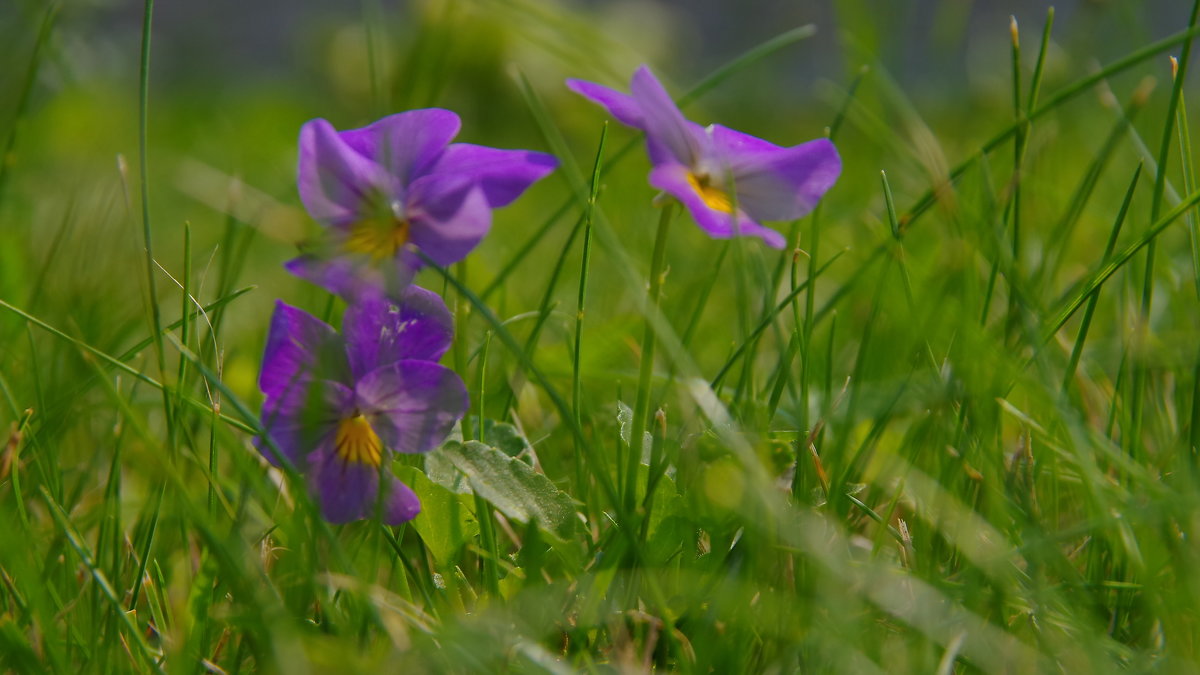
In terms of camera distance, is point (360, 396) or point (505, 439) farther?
point (505, 439)

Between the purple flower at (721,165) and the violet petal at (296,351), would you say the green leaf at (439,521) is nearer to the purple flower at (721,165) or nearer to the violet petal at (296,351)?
the violet petal at (296,351)

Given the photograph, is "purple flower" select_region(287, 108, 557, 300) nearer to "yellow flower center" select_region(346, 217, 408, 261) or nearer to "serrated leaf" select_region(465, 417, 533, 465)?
"yellow flower center" select_region(346, 217, 408, 261)

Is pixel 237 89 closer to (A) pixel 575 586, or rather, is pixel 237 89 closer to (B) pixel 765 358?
(B) pixel 765 358

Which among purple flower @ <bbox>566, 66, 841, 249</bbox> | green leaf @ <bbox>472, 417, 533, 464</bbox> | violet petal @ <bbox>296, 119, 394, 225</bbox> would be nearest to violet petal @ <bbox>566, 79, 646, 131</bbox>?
purple flower @ <bbox>566, 66, 841, 249</bbox>

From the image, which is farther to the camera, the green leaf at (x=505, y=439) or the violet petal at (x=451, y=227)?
the green leaf at (x=505, y=439)

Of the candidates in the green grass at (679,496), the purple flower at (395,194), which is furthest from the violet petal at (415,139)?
the green grass at (679,496)

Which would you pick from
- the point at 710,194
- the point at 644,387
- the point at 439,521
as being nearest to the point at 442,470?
the point at 439,521

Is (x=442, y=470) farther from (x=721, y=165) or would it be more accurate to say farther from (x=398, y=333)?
(x=721, y=165)
